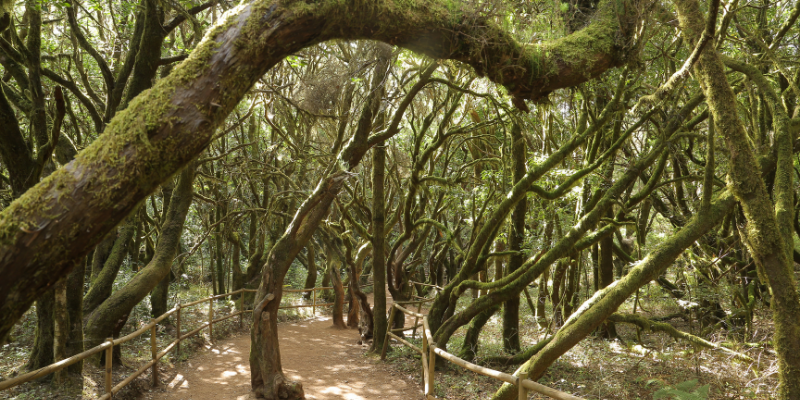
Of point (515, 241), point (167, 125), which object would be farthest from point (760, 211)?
point (515, 241)

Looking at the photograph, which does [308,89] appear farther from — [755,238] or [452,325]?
[755,238]

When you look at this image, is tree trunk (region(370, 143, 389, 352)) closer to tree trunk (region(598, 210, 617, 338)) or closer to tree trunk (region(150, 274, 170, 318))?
tree trunk (region(598, 210, 617, 338))

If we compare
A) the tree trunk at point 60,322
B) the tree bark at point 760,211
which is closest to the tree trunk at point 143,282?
the tree trunk at point 60,322

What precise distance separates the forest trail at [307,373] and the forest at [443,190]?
96 mm

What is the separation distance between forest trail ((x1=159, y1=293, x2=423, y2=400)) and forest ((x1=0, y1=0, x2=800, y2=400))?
0.10 metres

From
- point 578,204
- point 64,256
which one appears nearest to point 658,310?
point 578,204

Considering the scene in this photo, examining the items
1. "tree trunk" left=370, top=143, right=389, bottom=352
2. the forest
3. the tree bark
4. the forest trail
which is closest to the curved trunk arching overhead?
the forest

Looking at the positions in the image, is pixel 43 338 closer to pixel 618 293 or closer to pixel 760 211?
pixel 618 293

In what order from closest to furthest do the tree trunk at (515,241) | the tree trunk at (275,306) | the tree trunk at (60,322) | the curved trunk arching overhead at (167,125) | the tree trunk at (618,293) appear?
1. the curved trunk arching overhead at (167,125)
2. the tree trunk at (618,293)
3. the tree trunk at (60,322)
4. the tree trunk at (275,306)
5. the tree trunk at (515,241)

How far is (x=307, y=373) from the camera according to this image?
852 centimetres

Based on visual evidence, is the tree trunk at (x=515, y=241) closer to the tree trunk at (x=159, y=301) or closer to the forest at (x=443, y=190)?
the forest at (x=443, y=190)

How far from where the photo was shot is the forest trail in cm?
711

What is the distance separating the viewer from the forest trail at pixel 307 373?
711 centimetres

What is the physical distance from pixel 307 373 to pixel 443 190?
5.55m
